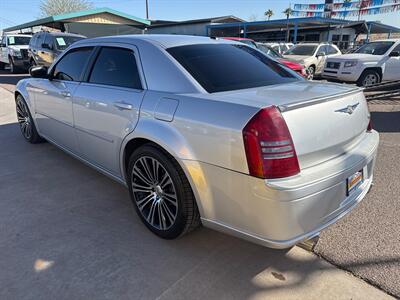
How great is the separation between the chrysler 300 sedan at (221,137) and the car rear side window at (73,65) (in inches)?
6.2

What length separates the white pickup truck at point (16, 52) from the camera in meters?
17.2

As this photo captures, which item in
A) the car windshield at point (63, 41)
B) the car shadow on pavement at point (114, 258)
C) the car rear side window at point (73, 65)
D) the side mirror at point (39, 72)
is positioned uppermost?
the car windshield at point (63, 41)

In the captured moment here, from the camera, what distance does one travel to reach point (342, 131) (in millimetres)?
2402

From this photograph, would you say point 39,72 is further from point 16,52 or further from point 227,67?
point 16,52

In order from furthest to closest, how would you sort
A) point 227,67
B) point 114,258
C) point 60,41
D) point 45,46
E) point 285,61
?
point 45,46 < point 60,41 < point 285,61 < point 227,67 < point 114,258

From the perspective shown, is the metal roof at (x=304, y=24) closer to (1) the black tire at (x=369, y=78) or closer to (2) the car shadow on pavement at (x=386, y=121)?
(1) the black tire at (x=369, y=78)

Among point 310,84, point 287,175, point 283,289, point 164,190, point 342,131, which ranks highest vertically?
point 310,84

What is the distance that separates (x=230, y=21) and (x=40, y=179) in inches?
1560

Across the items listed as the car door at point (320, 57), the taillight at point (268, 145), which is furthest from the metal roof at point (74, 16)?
the taillight at point (268, 145)

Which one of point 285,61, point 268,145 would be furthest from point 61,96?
point 285,61

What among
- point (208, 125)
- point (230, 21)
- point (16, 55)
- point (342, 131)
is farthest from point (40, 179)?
point (230, 21)

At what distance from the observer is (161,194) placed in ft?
9.31

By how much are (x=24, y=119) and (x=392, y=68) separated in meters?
10.4

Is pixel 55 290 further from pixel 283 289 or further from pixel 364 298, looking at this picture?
pixel 364 298
